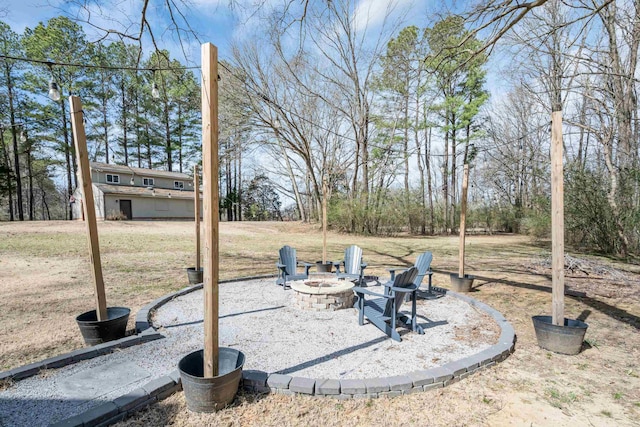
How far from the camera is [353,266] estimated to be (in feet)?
19.8

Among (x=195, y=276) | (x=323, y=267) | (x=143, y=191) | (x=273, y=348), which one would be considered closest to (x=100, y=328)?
(x=273, y=348)

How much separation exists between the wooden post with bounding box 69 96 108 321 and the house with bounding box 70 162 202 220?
64.9 feet

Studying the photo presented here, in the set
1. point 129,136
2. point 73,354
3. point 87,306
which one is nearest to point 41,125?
point 129,136

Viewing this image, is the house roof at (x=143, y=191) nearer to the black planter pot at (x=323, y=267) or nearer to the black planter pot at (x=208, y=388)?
the black planter pot at (x=323, y=267)

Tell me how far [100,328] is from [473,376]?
3562mm

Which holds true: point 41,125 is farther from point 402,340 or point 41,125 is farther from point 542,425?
point 542,425

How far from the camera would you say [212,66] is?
6.77 ft

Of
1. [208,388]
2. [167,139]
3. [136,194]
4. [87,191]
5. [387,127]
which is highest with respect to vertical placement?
[167,139]

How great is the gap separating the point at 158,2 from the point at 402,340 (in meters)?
5.07

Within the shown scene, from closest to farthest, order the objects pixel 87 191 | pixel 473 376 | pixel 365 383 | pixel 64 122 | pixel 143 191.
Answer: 1. pixel 365 383
2. pixel 473 376
3. pixel 87 191
4. pixel 64 122
5. pixel 143 191

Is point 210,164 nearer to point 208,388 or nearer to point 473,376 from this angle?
point 208,388

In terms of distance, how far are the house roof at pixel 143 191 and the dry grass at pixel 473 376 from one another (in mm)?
13070

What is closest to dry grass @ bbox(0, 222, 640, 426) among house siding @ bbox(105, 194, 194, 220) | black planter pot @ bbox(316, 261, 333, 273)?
black planter pot @ bbox(316, 261, 333, 273)

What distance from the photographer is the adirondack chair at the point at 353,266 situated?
226 inches
